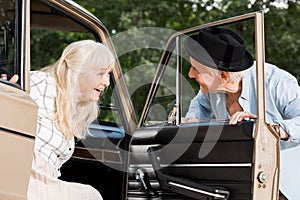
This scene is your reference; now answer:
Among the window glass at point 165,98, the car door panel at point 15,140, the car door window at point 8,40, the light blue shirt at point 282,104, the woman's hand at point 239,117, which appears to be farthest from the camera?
the window glass at point 165,98

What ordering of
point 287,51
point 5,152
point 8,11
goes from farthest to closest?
point 287,51 < point 8,11 < point 5,152

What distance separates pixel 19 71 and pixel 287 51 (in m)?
9.69

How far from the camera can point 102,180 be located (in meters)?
4.14

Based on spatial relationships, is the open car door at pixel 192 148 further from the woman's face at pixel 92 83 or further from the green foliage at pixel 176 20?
the green foliage at pixel 176 20

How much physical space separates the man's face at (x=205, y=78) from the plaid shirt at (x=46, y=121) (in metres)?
0.89

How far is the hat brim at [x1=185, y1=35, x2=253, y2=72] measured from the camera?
352cm

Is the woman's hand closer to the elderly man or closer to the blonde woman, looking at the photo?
the elderly man

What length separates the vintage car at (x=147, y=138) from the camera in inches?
109

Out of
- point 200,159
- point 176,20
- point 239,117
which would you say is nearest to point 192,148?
point 200,159

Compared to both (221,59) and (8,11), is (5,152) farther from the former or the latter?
(221,59)

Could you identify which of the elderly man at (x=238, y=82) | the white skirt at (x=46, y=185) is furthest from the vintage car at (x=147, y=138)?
the white skirt at (x=46, y=185)

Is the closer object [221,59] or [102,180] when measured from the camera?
[221,59]

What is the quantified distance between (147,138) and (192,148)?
38cm

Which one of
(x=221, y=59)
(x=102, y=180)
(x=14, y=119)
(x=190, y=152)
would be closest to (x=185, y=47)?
(x=221, y=59)
